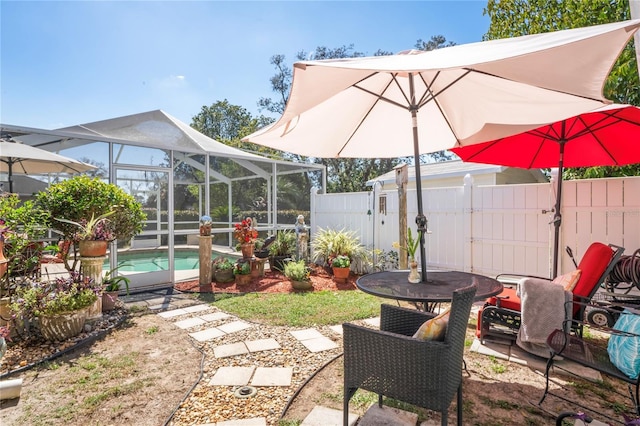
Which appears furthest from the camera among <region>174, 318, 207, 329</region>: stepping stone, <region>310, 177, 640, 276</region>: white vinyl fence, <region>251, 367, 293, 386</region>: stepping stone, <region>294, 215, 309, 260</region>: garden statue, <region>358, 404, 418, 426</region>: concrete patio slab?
<region>294, 215, 309, 260</region>: garden statue

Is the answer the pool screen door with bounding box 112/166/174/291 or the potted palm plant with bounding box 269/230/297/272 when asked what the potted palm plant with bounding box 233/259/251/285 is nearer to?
the potted palm plant with bounding box 269/230/297/272

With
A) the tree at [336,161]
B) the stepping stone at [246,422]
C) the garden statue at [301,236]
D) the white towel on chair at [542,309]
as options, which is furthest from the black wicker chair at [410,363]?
the tree at [336,161]

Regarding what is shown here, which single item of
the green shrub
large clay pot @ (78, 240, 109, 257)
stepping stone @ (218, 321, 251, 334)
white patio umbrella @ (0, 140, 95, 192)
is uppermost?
white patio umbrella @ (0, 140, 95, 192)

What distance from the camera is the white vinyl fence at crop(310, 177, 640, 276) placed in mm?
4262

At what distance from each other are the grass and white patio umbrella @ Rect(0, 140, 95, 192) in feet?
10.2

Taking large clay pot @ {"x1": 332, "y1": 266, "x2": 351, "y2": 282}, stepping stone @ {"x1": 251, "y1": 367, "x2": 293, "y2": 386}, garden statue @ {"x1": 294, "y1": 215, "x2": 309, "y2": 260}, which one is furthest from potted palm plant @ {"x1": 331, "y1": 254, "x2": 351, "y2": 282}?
stepping stone @ {"x1": 251, "y1": 367, "x2": 293, "y2": 386}

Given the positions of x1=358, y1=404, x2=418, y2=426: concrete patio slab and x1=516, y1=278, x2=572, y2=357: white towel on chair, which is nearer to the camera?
x1=358, y1=404, x2=418, y2=426: concrete patio slab

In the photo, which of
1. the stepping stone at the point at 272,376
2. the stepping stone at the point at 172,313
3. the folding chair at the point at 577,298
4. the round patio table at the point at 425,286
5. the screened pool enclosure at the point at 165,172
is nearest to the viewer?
the round patio table at the point at 425,286

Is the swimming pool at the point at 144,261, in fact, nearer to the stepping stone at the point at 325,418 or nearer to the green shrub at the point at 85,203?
the green shrub at the point at 85,203

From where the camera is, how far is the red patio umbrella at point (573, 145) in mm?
3506

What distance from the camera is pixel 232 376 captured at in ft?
9.14

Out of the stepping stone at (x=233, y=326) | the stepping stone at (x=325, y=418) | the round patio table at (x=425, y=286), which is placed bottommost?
the stepping stone at (x=233, y=326)

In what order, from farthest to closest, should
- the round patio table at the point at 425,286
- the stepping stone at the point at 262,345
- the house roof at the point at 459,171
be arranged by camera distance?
1. the house roof at the point at 459,171
2. the stepping stone at the point at 262,345
3. the round patio table at the point at 425,286

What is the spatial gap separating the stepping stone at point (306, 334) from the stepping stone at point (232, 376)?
80cm
